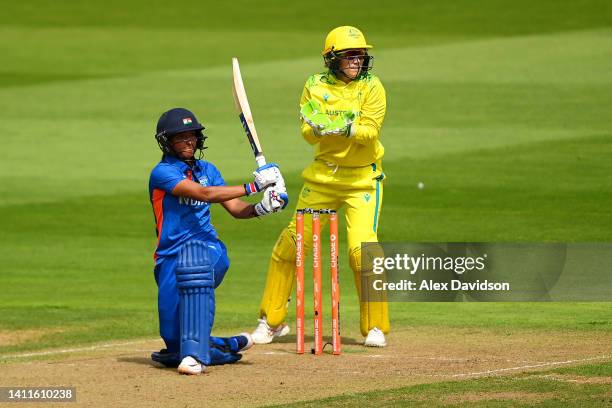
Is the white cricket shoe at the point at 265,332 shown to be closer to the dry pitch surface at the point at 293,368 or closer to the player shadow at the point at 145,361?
the dry pitch surface at the point at 293,368

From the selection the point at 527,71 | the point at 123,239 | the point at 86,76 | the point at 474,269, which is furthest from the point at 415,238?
the point at 86,76

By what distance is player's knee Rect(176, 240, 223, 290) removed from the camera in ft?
30.6

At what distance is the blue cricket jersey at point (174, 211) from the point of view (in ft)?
31.0

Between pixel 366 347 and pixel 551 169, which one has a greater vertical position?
pixel 551 169

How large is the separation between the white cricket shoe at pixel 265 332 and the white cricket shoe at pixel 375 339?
0.82 meters

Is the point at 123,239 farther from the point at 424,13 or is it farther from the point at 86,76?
the point at 424,13

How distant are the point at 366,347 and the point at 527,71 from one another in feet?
58.3

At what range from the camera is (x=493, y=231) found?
56.4 feet

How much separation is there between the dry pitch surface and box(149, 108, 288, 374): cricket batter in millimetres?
172

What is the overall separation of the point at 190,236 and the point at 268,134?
44.9ft

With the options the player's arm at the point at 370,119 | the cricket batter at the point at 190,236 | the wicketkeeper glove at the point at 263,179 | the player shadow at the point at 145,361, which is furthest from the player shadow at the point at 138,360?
the player's arm at the point at 370,119

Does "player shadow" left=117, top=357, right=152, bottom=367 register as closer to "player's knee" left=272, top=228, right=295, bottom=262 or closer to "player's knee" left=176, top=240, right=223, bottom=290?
"player's knee" left=176, top=240, right=223, bottom=290

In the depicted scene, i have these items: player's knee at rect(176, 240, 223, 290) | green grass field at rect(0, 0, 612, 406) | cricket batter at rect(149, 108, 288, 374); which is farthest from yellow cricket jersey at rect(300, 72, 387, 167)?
green grass field at rect(0, 0, 612, 406)

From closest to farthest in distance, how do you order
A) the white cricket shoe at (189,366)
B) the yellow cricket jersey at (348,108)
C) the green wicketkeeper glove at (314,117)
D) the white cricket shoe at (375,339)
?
the white cricket shoe at (189,366) < the green wicketkeeper glove at (314,117) < the white cricket shoe at (375,339) < the yellow cricket jersey at (348,108)
